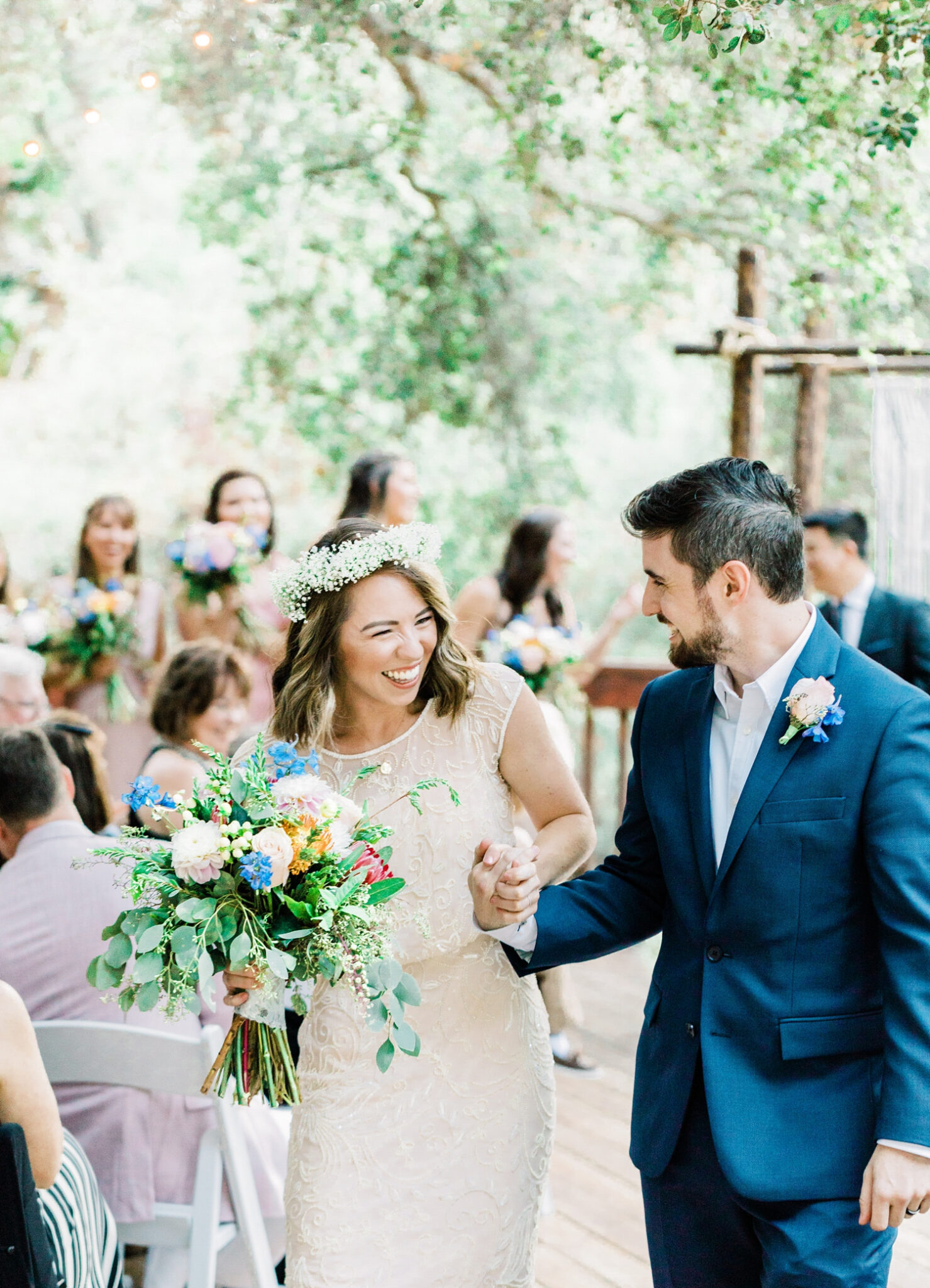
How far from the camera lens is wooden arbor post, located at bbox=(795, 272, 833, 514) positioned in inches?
206

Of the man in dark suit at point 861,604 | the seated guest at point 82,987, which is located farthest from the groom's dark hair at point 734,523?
the man in dark suit at point 861,604

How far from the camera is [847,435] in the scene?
307 inches

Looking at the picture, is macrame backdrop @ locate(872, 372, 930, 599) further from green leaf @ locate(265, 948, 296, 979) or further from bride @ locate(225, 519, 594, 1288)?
green leaf @ locate(265, 948, 296, 979)

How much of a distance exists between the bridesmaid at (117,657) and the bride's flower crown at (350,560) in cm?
266

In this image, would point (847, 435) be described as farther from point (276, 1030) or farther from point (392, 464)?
point (276, 1030)

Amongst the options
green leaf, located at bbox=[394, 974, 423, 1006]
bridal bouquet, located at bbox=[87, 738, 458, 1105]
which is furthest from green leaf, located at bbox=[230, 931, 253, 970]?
green leaf, located at bbox=[394, 974, 423, 1006]

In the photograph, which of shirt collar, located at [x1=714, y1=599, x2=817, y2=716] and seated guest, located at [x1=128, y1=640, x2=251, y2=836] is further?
seated guest, located at [x1=128, y1=640, x2=251, y2=836]

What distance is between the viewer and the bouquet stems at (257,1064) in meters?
2.10

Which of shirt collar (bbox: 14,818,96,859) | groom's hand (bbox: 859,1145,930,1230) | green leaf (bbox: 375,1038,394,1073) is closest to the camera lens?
groom's hand (bbox: 859,1145,930,1230)

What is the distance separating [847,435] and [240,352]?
12.7 feet

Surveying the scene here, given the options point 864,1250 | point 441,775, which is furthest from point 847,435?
point 864,1250

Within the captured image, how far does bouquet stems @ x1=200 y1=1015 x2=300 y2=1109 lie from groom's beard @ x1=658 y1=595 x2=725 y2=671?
93 centimetres

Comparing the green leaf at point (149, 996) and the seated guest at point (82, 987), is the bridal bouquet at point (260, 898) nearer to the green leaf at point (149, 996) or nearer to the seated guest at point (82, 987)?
the green leaf at point (149, 996)

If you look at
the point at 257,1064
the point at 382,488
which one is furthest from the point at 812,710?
the point at 382,488
